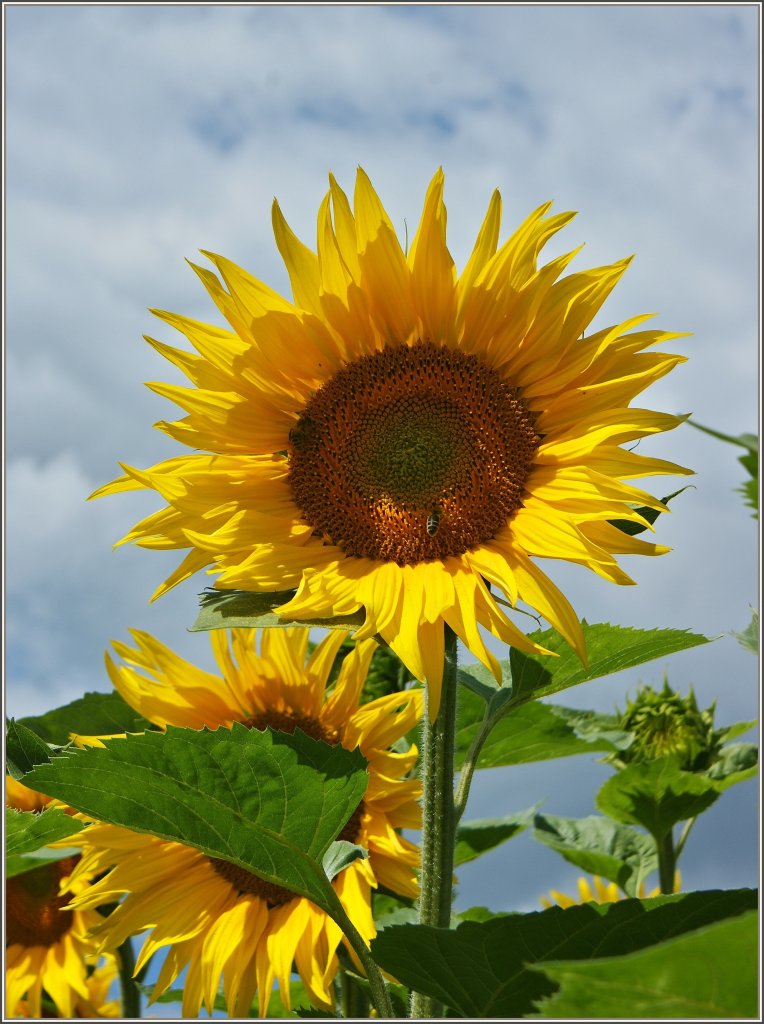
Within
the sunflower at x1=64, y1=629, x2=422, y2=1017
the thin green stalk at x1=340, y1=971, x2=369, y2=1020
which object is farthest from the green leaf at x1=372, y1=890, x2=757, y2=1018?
the thin green stalk at x1=340, y1=971, x2=369, y2=1020

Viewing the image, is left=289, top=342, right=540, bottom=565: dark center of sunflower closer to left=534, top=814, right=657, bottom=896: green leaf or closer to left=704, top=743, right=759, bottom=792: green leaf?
left=704, top=743, right=759, bottom=792: green leaf

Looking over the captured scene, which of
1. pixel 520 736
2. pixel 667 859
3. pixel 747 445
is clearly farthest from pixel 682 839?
pixel 747 445

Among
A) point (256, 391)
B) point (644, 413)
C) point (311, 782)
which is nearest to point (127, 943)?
point (311, 782)

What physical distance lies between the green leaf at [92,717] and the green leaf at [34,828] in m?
0.74

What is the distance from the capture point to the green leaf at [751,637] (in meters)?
1.36

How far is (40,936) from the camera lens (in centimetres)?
293

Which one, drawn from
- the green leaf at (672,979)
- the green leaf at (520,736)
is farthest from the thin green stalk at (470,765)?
the green leaf at (672,979)

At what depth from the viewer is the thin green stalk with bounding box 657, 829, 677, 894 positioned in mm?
3088

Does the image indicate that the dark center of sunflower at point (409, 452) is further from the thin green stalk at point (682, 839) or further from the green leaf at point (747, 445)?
the thin green stalk at point (682, 839)

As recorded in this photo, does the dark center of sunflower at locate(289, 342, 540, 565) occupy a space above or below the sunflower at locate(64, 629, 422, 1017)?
above

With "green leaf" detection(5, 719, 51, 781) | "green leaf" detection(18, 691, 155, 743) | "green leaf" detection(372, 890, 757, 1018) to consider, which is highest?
"green leaf" detection(18, 691, 155, 743)

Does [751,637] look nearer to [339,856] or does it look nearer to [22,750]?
[339,856]

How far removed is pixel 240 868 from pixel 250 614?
29.4 inches

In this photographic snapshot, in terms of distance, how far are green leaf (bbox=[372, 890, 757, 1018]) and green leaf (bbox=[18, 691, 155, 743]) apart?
1.30 m
